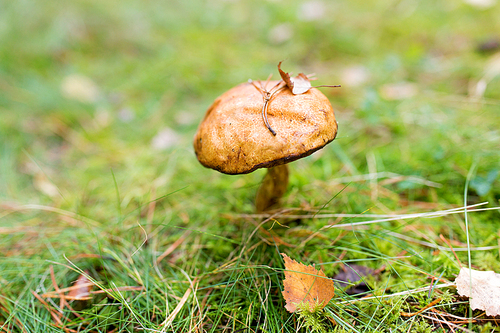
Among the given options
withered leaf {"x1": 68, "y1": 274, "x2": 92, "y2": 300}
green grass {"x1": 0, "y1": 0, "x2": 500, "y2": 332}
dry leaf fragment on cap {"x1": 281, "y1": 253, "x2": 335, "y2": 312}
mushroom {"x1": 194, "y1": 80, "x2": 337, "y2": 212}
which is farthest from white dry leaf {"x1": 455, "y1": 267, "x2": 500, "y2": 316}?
withered leaf {"x1": 68, "y1": 274, "x2": 92, "y2": 300}

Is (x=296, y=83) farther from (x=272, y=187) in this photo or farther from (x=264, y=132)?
(x=272, y=187)

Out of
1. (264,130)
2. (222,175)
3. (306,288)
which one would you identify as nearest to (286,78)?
(264,130)

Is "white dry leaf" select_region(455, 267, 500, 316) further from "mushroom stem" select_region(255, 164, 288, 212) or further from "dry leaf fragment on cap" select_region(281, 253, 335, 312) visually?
"mushroom stem" select_region(255, 164, 288, 212)

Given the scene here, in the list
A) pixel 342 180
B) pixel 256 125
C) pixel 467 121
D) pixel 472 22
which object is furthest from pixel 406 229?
pixel 472 22

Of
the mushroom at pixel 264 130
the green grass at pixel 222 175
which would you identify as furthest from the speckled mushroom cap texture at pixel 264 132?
the green grass at pixel 222 175

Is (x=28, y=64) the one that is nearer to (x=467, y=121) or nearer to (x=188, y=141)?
(x=188, y=141)

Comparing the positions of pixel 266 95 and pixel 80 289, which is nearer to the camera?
pixel 266 95
